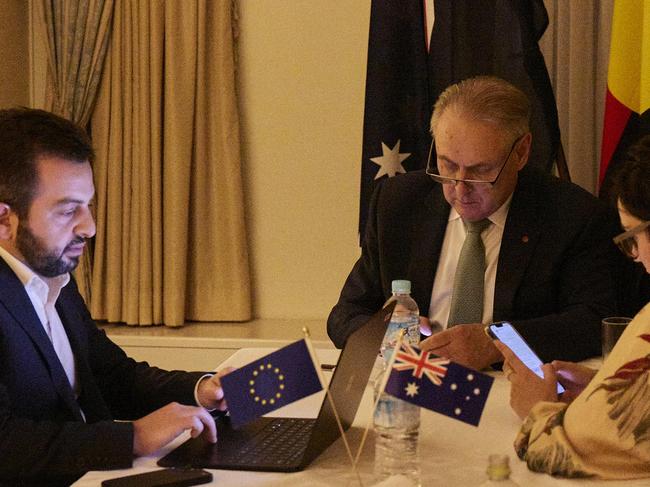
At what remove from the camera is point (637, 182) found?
65.0 inches

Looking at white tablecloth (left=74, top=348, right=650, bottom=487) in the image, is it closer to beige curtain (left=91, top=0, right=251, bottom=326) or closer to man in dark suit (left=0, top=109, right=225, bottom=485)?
man in dark suit (left=0, top=109, right=225, bottom=485)

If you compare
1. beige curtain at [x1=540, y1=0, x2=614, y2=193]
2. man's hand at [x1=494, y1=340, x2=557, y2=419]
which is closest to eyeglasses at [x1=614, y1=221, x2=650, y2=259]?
man's hand at [x1=494, y1=340, x2=557, y2=419]

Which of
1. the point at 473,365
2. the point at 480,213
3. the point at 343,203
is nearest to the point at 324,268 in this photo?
the point at 343,203

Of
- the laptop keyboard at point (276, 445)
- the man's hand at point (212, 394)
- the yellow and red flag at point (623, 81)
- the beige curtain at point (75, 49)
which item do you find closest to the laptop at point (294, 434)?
the laptop keyboard at point (276, 445)

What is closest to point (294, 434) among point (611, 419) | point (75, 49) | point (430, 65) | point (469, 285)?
point (611, 419)

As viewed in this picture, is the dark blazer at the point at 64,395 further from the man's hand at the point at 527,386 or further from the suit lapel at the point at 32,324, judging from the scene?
the man's hand at the point at 527,386

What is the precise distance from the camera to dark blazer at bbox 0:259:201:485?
165 centimetres

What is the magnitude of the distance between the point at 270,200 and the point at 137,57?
0.93 m

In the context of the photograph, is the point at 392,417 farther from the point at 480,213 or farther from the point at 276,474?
the point at 480,213

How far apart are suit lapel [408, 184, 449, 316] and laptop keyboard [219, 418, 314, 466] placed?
3.27 ft

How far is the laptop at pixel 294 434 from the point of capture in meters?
1.56

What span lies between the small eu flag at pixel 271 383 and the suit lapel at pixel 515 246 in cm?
132

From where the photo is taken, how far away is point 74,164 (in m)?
2.02

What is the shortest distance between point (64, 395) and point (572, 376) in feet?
3.59
